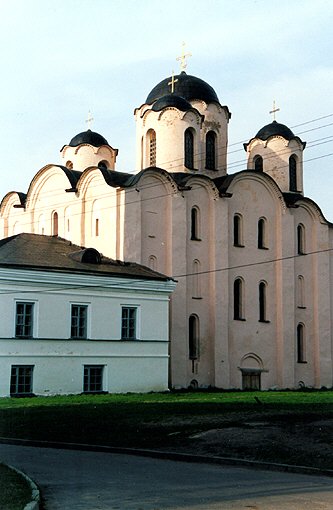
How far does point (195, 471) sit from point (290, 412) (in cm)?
785

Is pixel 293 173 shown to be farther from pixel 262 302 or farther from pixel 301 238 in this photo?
pixel 262 302

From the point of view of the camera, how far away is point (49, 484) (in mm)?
11055

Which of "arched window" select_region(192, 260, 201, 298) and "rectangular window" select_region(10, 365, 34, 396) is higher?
"arched window" select_region(192, 260, 201, 298)

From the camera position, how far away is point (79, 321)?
30.6 m

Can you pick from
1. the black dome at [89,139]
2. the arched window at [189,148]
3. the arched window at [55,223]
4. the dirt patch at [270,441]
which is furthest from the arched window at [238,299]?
the dirt patch at [270,441]

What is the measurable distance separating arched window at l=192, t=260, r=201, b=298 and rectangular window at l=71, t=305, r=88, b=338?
25.4ft

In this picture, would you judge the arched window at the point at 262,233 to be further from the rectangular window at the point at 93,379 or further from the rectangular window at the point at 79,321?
the rectangular window at the point at 93,379

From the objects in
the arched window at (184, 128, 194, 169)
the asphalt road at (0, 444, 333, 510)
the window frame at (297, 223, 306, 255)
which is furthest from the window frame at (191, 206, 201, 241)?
the asphalt road at (0, 444, 333, 510)

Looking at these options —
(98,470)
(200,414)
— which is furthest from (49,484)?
(200,414)

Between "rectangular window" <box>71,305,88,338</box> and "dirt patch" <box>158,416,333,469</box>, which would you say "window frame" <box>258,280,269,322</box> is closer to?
"rectangular window" <box>71,305,88,338</box>

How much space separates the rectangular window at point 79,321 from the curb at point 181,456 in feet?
43.3

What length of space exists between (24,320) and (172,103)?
15.5 metres

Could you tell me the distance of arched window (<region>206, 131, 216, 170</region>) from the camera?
42219mm

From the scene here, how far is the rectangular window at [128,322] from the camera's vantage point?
1249 inches
